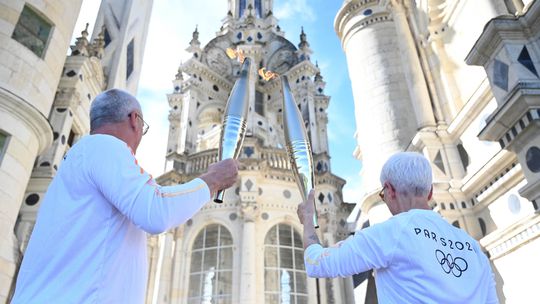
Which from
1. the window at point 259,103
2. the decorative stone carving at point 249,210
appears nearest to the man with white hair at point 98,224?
the decorative stone carving at point 249,210

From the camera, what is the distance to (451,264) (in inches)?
81.2

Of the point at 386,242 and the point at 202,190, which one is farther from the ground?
the point at 202,190

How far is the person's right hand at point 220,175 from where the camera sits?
219 cm

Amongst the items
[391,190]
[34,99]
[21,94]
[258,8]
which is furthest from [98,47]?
[258,8]

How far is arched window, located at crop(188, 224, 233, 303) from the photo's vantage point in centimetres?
1566

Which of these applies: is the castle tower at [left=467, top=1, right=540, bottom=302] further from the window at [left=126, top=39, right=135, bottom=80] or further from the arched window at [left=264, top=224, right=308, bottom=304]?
the window at [left=126, top=39, right=135, bottom=80]

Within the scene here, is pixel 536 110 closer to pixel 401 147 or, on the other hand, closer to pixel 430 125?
pixel 430 125

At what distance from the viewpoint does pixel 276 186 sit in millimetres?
17703

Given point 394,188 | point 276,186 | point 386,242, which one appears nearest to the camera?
point 386,242

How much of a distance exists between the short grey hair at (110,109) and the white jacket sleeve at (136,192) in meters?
0.30

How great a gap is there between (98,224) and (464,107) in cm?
801

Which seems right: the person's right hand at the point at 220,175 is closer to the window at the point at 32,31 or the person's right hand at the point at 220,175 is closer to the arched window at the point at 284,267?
the window at the point at 32,31

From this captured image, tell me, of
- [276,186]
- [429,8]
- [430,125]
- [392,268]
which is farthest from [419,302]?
[276,186]

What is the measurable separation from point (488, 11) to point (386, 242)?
7.62 m
